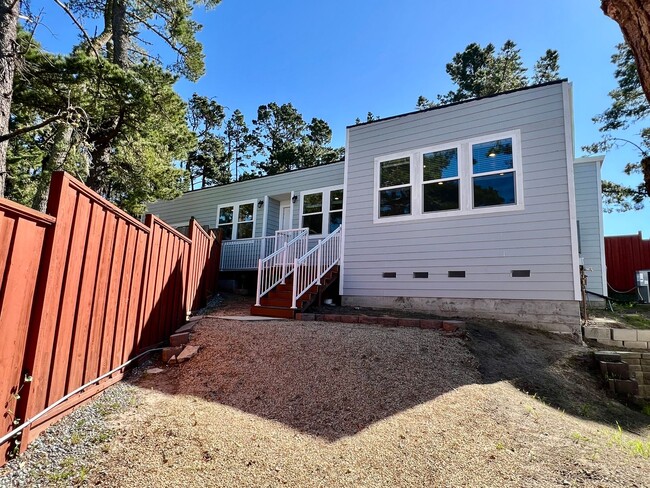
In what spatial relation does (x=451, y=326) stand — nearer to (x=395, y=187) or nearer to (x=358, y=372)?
(x=358, y=372)

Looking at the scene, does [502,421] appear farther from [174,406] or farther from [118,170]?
[118,170]

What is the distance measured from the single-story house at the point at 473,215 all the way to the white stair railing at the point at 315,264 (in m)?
0.10

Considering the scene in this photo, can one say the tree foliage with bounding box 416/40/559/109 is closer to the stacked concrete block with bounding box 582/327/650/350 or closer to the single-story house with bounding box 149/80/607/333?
the single-story house with bounding box 149/80/607/333

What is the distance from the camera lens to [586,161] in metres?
9.23

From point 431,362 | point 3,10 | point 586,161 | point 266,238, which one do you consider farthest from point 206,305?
point 586,161

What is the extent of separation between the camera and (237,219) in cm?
1217

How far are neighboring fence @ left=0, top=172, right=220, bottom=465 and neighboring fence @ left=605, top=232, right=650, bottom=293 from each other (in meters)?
13.5

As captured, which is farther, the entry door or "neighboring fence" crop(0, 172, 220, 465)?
the entry door

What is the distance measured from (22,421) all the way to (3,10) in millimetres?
6567

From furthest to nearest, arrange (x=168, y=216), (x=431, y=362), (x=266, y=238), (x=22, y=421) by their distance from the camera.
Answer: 1. (x=168, y=216)
2. (x=266, y=238)
3. (x=431, y=362)
4. (x=22, y=421)

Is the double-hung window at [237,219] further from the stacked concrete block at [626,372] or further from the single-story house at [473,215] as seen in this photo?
the stacked concrete block at [626,372]

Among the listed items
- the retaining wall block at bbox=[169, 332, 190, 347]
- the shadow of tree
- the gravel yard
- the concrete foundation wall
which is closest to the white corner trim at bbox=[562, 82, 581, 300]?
the concrete foundation wall

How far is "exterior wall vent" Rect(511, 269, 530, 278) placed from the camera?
5.99 m

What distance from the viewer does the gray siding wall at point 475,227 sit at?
5.88 metres
